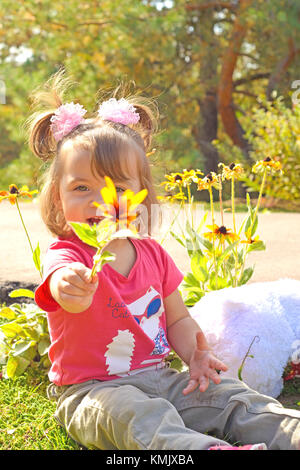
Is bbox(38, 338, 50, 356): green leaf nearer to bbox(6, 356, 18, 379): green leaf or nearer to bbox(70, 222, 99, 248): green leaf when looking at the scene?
bbox(6, 356, 18, 379): green leaf

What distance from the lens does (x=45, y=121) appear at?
6.24 feet

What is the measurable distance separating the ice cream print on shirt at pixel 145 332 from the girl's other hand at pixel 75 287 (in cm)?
27

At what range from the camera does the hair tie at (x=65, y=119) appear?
177 centimetres

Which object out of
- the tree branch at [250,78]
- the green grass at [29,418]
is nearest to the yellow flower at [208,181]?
the green grass at [29,418]

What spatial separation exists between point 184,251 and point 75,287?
2786mm

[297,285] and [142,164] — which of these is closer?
[142,164]

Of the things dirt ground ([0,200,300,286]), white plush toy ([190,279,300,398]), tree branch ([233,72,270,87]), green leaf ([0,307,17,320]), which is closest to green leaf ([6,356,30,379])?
green leaf ([0,307,17,320])

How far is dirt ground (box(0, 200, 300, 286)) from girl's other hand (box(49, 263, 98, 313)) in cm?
92

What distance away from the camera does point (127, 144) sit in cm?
168

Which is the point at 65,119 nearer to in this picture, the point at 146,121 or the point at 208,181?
the point at 146,121

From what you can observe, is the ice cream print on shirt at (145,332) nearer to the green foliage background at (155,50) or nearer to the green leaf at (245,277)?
the green leaf at (245,277)
